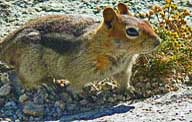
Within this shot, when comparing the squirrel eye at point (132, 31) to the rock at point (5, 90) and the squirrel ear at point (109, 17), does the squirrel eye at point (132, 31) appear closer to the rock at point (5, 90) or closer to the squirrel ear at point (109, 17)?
the squirrel ear at point (109, 17)

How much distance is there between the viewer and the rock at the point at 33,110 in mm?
6707

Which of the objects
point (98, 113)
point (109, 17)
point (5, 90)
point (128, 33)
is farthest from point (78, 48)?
point (5, 90)

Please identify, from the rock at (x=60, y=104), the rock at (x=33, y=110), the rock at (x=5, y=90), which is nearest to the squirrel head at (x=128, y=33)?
the rock at (x=60, y=104)

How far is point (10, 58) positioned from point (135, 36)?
1.51m

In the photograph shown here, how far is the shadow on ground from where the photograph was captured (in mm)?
6426

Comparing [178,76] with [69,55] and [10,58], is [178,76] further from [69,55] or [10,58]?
[10,58]

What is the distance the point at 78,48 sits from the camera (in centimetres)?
677

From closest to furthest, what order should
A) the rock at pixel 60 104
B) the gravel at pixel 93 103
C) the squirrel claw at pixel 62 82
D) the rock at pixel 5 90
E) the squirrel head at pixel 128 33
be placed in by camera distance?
the gravel at pixel 93 103
the squirrel head at pixel 128 33
the rock at pixel 60 104
the rock at pixel 5 90
the squirrel claw at pixel 62 82

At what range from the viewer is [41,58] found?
22.6 ft

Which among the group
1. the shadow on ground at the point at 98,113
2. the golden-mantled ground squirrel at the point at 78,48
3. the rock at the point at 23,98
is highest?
the golden-mantled ground squirrel at the point at 78,48

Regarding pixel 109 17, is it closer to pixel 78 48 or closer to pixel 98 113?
pixel 78 48

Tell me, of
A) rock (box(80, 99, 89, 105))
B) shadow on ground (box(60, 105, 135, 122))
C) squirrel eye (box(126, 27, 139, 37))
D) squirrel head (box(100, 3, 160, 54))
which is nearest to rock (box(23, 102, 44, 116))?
shadow on ground (box(60, 105, 135, 122))

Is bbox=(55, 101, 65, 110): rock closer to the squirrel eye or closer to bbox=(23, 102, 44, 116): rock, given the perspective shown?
bbox=(23, 102, 44, 116): rock

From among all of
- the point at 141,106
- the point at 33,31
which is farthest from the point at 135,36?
the point at 33,31
